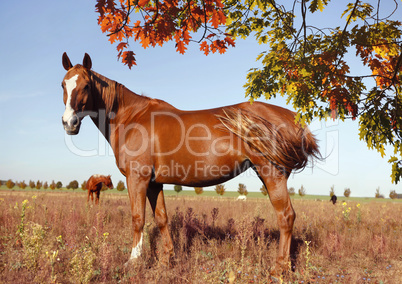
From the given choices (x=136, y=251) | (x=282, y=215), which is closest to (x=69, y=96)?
(x=136, y=251)

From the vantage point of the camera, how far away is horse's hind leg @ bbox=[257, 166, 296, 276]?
385 centimetres

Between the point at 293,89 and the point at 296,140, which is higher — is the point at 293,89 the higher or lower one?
the higher one

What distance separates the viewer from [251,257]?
4.96m

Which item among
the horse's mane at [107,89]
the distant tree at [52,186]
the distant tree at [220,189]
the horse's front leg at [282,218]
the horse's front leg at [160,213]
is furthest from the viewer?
Answer: the distant tree at [52,186]

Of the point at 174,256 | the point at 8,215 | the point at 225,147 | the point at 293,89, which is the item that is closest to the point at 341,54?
the point at 293,89

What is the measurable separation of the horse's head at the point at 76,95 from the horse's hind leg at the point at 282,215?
3057 mm

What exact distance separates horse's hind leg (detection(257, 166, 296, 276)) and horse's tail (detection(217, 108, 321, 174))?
237mm

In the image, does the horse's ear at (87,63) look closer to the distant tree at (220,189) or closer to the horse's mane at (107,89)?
the horse's mane at (107,89)

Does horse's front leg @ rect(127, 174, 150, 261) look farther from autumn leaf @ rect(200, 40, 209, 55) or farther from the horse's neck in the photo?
autumn leaf @ rect(200, 40, 209, 55)

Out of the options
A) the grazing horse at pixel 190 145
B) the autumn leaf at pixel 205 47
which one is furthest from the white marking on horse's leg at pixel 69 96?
the autumn leaf at pixel 205 47

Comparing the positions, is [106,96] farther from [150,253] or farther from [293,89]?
[293,89]

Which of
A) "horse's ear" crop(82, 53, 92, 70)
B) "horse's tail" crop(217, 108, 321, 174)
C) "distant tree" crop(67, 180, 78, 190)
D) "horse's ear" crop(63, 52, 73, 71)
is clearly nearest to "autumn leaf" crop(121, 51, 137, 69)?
"horse's ear" crop(82, 53, 92, 70)

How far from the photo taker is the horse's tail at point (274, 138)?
4035mm

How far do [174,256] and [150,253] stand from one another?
0.56m
